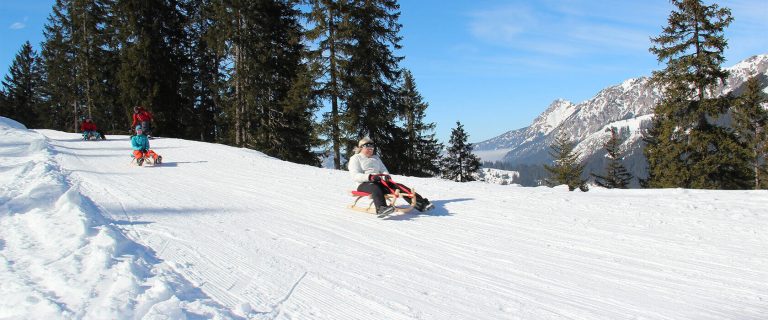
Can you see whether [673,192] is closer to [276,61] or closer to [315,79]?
[315,79]

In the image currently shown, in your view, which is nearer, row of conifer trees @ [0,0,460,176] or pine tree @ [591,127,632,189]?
row of conifer trees @ [0,0,460,176]

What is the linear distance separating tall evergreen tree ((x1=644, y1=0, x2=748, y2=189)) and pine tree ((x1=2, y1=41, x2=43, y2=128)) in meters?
66.8

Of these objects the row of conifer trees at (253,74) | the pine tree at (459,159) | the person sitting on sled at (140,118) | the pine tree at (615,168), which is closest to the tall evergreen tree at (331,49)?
the row of conifer trees at (253,74)

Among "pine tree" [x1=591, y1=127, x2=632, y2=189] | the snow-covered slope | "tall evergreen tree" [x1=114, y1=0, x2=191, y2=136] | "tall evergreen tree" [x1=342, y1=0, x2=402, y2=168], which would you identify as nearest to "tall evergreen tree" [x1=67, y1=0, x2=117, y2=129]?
"tall evergreen tree" [x1=114, y1=0, x2=191, y2=136]

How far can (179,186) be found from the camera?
33.8ft

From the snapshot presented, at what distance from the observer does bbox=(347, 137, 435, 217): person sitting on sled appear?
741cm

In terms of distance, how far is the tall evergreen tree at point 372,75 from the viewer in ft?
70.2

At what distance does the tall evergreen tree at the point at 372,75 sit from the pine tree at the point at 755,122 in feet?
71.3

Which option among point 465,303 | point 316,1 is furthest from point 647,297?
point 316,1

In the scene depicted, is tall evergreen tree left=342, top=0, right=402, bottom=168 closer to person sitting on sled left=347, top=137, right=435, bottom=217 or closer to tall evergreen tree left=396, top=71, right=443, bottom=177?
tall evergreen tree left=396, top=71, right=443, bottom=177

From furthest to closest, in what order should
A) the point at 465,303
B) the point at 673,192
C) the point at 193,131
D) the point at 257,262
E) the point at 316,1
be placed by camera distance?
the point at 193,131 < the point at 316,1 < the point at 673,192 < the point at 257,262 < the point at 465,303

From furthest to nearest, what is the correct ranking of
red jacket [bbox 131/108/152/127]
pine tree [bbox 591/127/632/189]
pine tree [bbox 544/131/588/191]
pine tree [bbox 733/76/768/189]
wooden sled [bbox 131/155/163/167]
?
pine tree [bbox 591/127/632/189]
pine tree [bbox 544/131/588/191]
pine tree [bbox 733/76/768/189]
red jacket [bbox 131/108/152/127]
wooden sled [bbox 131/155/163/167]

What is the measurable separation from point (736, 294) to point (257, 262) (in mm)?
4939

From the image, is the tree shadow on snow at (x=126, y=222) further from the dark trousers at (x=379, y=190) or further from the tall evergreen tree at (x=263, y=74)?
the tall evergreen tree at (x=263, y=74)
